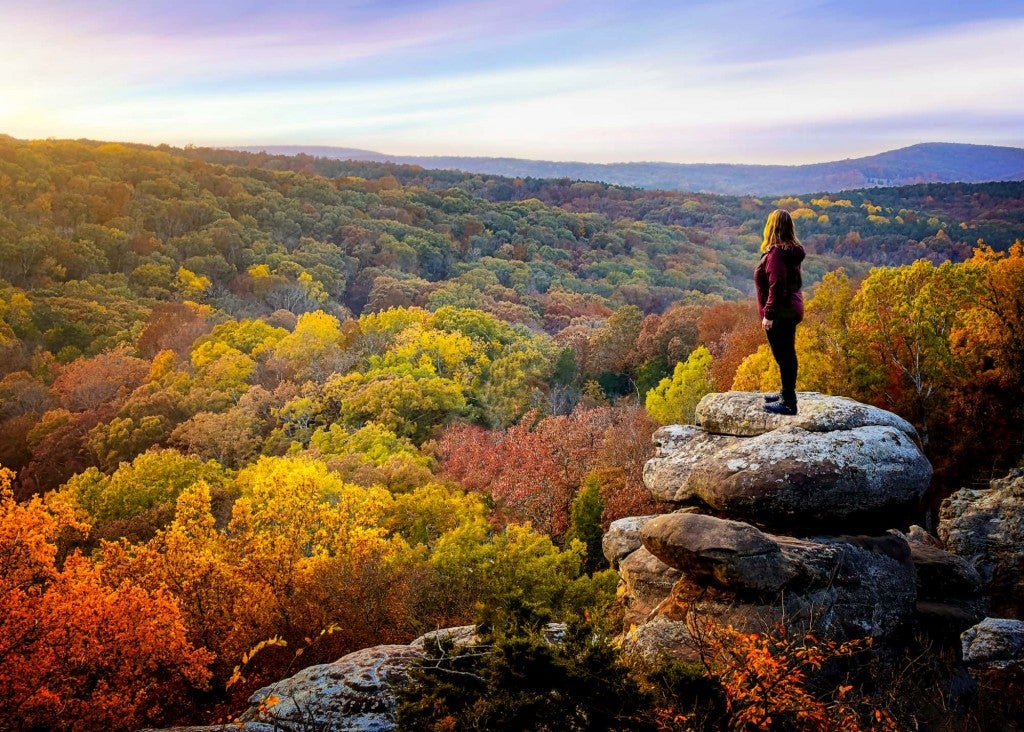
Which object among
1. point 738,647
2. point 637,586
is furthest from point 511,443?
point 738,647

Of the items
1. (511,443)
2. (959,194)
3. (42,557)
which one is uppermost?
(959,194)

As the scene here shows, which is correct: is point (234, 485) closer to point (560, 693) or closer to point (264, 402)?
point (264, 402)

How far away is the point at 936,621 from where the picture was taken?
10.9 meters

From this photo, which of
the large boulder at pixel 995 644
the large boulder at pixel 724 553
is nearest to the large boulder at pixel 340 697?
the large boulder at pixel 724 553

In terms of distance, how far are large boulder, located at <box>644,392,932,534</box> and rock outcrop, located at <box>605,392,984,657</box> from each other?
0.02m

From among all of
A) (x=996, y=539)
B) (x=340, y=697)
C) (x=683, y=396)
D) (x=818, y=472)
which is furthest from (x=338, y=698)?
(x=683, y=396)

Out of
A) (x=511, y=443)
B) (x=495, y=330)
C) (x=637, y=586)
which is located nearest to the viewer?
(x=637, y=586)

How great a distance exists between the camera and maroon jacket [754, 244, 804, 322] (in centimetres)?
977

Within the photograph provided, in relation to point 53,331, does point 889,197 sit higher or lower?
higher

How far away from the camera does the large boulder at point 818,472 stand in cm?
1073

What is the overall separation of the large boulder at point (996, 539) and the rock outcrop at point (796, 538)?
3982 millimetres

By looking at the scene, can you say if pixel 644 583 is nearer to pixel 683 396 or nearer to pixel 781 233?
pixel 781 233

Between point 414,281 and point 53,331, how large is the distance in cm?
4482

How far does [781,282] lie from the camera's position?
387 inches
